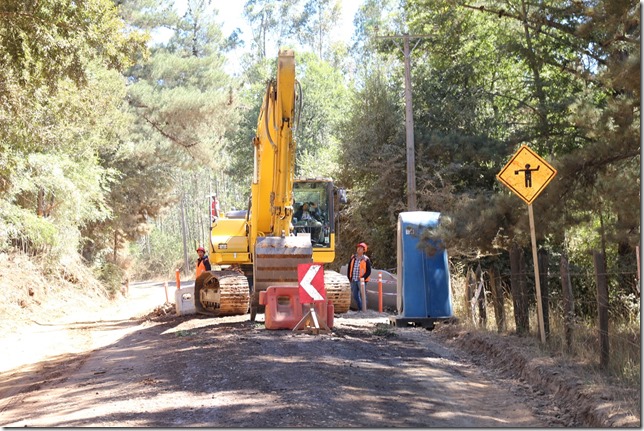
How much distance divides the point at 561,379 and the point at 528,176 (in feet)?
12.6

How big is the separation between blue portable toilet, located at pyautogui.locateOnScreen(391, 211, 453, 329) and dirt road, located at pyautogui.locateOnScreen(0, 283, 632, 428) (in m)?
0.45

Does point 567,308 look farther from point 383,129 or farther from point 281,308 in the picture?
point 383,129

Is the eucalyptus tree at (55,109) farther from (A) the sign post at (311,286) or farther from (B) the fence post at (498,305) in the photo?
(B) the fence post at (498,305)

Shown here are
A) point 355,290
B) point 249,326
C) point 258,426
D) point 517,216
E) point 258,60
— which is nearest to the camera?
point 258,426

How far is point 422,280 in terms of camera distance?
18000 mm

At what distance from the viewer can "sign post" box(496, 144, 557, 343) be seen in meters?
13.2

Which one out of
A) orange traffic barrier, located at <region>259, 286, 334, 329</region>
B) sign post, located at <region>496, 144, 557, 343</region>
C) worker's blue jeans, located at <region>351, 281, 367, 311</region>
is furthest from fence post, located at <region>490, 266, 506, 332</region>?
worker's blue jeans, located at <region>351, 281, 367, 311</region>

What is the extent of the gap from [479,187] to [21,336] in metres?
16.1

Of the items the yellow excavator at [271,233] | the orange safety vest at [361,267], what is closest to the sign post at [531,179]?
the yellow excavator at [271,233]

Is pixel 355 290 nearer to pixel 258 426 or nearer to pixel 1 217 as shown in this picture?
pixel 1 217

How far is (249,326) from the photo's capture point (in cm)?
1808

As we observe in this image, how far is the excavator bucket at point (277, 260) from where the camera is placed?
18.1m

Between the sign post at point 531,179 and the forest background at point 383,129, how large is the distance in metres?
0.33

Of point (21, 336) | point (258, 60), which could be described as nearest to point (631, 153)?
point (21, 336)
